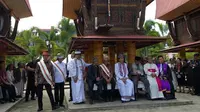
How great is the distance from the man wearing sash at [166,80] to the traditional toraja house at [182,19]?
3.47m

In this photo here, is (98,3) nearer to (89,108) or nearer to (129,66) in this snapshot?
(129,66)

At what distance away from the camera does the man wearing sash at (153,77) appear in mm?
8673

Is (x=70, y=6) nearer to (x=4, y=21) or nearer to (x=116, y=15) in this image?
(x=4, y=21)

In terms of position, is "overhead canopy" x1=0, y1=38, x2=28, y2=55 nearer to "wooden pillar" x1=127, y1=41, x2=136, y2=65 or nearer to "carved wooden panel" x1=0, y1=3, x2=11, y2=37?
"carved wooden panel" x1=0, y1=3, x2=11, y2=37

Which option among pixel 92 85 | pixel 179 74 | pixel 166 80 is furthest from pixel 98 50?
pixel 179 74

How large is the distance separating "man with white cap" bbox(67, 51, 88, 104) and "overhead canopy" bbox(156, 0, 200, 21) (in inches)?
260

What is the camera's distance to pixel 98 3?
1042 cm

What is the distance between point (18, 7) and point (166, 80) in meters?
8.51

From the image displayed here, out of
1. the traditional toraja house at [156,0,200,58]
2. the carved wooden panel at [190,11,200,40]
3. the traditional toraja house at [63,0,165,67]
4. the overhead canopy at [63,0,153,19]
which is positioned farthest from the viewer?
the carved wooden panel at [190,11,200,40]

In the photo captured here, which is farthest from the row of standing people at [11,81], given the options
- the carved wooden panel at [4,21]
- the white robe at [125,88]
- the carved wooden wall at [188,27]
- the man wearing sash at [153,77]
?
the carved wooden wall at [188,27]

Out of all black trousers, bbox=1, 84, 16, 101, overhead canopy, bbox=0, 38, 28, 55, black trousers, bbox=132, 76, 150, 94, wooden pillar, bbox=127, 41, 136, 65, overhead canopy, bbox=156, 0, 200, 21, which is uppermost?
overhead canopy, bbox=156, 0, 200, 21

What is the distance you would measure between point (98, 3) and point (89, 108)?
4825mm

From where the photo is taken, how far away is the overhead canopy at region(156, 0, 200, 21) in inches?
484

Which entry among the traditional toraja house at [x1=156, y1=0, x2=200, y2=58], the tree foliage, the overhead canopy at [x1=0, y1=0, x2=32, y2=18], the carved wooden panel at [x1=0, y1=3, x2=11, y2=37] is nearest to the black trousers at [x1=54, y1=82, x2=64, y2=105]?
the carved wooden panel at [x1=0, y1=3, x2=11, y2=37]
